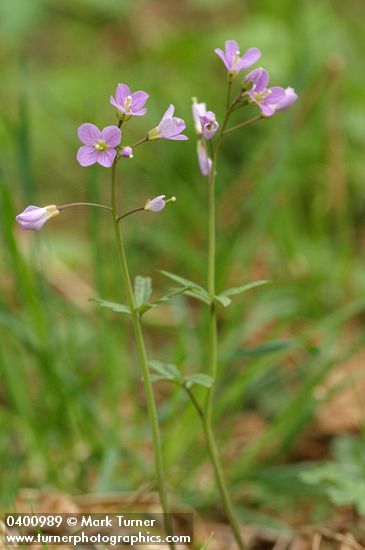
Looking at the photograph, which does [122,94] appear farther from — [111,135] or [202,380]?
[202,380]

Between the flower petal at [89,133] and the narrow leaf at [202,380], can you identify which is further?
the narrow leaf at [202,380]

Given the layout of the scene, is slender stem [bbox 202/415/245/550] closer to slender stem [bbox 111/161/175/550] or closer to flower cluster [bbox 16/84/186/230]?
slender stem [bbox 111/161/175/550]

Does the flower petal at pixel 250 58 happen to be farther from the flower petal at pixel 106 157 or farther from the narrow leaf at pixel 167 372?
the narrow leaf at pixel 167 372

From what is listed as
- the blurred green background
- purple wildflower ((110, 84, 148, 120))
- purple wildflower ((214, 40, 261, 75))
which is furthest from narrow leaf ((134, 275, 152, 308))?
purple wildflower ((214, 40, 261, 75))

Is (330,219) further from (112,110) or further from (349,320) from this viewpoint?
(112,110)

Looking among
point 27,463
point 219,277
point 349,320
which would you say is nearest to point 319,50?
point 349,320

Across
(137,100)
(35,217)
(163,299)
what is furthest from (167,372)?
(137,100)

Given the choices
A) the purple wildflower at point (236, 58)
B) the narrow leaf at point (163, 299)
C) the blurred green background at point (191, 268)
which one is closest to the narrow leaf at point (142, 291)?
the narrow leaf at point (163, 299)
